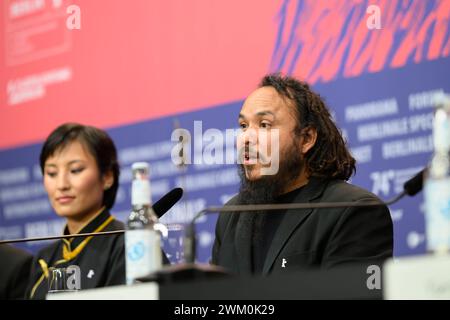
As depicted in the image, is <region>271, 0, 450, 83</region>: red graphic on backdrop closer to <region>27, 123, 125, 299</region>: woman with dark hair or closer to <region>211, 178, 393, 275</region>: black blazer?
<region>211, 178, 393, 275</region>: black blazer

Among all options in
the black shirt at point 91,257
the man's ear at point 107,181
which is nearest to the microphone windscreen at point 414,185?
the black shirt at point 91,257

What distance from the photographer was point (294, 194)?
3451 millimetres

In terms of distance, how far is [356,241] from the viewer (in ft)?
9.97

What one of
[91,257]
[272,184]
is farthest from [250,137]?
[91,257]

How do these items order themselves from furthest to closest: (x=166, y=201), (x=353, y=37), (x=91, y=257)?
(x=91, y=257) < (x=353, y=37) < (x=166, y=201)

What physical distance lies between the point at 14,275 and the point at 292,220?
1.50 m

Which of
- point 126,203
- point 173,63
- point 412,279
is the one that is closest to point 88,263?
point 126,203

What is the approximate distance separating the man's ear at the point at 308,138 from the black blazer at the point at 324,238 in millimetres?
197

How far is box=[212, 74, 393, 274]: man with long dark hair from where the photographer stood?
307cm

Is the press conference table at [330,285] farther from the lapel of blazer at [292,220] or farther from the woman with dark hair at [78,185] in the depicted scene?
the woman with dark hair at [78,185]

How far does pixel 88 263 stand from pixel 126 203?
0.82 m

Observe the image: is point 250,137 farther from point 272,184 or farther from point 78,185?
point 78,185

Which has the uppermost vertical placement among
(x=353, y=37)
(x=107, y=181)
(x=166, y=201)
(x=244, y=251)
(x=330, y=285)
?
(x=353, y=37)
